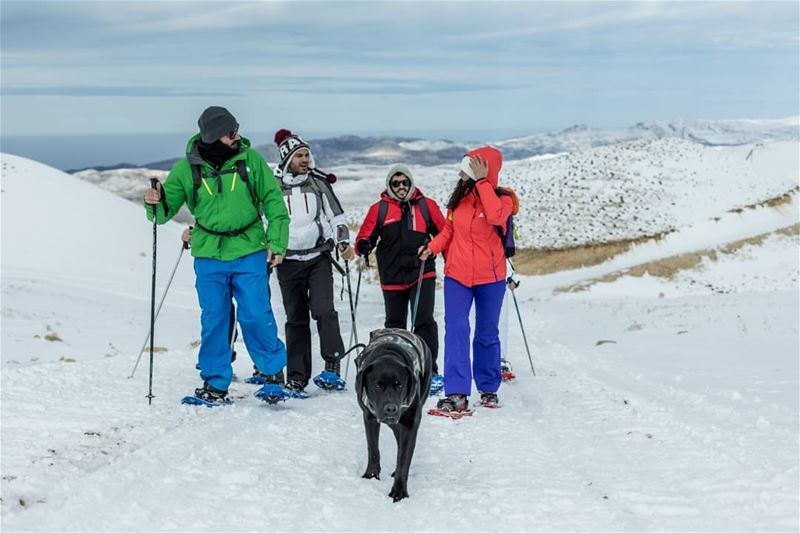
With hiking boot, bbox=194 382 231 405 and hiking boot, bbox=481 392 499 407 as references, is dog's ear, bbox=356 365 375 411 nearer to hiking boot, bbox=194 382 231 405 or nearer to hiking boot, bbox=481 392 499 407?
hiking boot, bbox=194 382 231 405

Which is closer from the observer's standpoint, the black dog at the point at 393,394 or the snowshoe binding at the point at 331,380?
the black dog at the point at 393,394

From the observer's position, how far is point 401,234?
27.6 feet

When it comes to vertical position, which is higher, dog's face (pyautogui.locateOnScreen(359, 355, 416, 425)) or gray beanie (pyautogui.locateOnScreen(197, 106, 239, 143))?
gray beanie (pyautogui.locateOnScreen(197, 106, 239, 143))

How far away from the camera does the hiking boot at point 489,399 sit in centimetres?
784

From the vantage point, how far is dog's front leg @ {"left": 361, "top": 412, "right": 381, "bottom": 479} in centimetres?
520

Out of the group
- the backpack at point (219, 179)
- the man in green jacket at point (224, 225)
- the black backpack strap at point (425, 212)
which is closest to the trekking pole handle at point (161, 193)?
the man in green jacket at point (224, 225)

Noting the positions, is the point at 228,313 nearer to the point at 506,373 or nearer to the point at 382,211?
the point at 382,211

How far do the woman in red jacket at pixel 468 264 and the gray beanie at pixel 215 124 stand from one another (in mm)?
2251

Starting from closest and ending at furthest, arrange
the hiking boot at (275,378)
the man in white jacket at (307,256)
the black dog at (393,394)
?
the black dog at (393,394) < the hiking boot at (275,378) < the man in white jacket at (307,256)

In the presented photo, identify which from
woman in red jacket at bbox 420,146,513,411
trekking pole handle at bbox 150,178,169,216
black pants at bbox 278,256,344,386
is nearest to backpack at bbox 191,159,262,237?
trekking pole handle at bbox 150,178,169,216

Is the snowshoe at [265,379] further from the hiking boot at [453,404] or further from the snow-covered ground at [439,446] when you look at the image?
the hiking boot at [453,404]

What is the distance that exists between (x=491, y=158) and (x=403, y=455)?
335cm

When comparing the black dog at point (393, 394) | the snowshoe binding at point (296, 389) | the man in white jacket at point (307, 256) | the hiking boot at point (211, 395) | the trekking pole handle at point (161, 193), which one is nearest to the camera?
the black dog at point (393, 394)

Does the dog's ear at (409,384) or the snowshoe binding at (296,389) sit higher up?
the dog's ear at (409,384)
